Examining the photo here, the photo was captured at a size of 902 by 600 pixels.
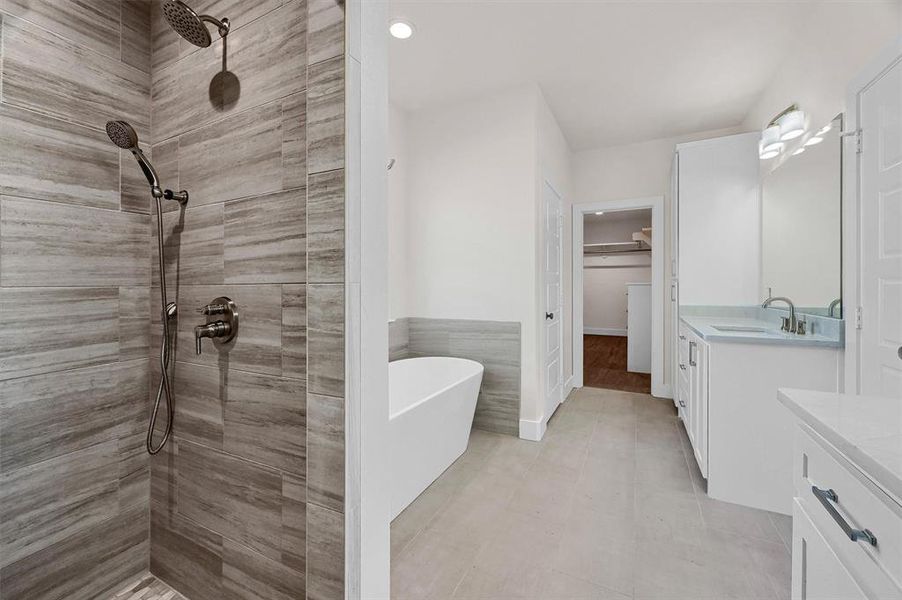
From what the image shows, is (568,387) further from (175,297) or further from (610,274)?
(610,274)

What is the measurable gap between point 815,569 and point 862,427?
31 cm

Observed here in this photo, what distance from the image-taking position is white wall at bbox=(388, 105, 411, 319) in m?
3.25

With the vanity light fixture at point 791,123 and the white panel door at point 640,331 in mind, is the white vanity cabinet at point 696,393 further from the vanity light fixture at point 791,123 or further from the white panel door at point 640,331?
the white panel door at point 640,331

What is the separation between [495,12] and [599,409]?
131 inches

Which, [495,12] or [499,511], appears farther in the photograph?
[495,12]

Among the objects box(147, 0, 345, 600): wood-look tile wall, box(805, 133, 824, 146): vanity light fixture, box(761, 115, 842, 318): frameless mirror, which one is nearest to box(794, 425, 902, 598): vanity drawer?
box(147, 0, 345, 600): wood-look tile wall

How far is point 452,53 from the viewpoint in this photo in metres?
2.59

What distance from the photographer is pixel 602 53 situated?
2623 mm

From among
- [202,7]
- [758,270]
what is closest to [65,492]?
[202,7]

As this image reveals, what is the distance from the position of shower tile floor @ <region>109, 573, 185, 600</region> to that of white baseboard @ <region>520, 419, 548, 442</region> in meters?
2.25

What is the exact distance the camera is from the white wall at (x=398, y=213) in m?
3.25

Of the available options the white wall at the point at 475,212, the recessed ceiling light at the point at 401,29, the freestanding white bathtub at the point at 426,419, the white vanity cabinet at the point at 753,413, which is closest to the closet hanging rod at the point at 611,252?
the white wall at the point at 475,212

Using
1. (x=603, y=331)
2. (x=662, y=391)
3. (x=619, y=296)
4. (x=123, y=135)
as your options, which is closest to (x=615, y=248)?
(x=619, y=296)

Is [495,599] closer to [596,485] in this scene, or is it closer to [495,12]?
[596,485]
